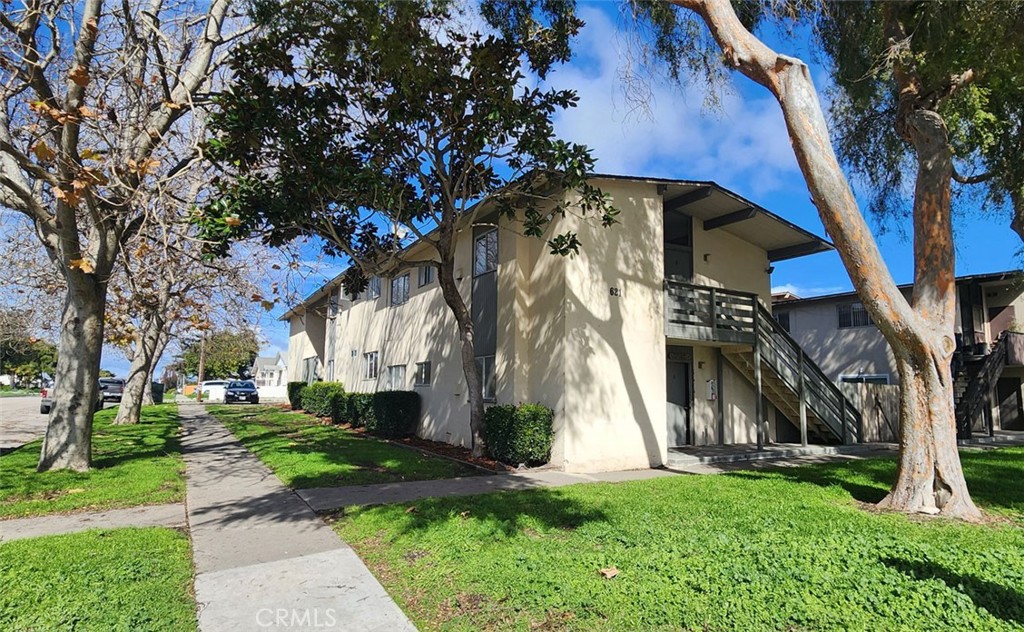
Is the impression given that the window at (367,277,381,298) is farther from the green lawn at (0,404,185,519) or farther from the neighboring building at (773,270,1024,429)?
the neighboring building at (773,270,1024,429)

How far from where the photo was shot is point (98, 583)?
473cm

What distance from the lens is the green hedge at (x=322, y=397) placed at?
76.7 ft

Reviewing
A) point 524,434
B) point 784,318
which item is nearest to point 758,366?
point 524,434

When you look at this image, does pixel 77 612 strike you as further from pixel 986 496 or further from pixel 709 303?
pixel 709 303

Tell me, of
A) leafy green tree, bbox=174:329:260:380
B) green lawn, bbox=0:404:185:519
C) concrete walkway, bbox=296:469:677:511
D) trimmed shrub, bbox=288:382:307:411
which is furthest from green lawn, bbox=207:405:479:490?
leafy green tree, bbox=174:329:260:380

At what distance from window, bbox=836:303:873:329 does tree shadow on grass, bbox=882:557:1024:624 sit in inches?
876

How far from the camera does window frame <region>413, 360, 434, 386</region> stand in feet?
54.6

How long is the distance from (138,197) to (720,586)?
880cm

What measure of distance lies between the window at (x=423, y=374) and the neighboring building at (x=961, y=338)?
52.2 ft

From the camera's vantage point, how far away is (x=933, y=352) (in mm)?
7449

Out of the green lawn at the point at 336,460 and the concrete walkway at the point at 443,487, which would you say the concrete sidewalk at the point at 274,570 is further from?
the green lawn at the point at 336,460

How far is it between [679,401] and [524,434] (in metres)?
5.28

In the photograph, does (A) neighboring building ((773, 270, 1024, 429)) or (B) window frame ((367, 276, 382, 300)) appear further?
(B) window frame ((367, 276, 382, 300))

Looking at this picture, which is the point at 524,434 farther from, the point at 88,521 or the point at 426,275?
the point at 426,275
